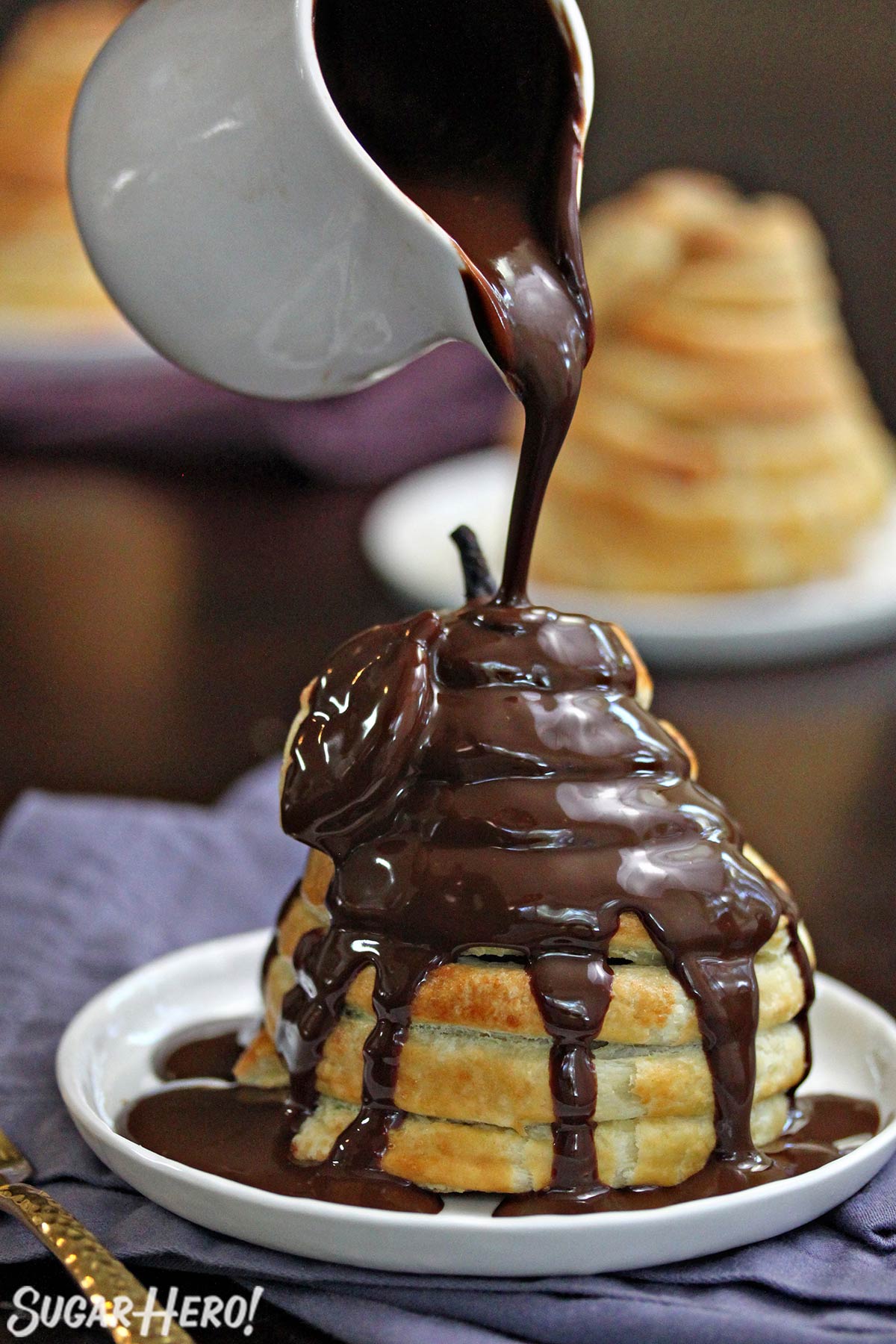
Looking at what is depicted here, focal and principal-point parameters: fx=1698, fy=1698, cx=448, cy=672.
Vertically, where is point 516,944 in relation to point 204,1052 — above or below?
above

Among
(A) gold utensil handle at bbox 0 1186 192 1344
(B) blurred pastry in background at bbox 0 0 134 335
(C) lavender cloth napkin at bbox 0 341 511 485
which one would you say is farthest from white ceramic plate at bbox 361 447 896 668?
(A) gold utensil handle at bbox 0 1186 192 1344

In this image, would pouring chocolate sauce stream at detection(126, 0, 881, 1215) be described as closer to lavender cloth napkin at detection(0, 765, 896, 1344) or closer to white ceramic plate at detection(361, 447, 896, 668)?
lavender cloth napkin at detection(0, 765, 896, 1344)

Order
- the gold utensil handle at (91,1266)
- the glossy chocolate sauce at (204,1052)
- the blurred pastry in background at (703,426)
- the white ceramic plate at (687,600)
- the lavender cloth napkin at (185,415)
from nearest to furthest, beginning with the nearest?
the gold utensil handle at (91,1266) < the glossy chocolate sauce at (204,1052) < the white ceramic plate at (687,600) < the blurred pastry in background at (703,426) < the lavender cloth napkin at (185,415)

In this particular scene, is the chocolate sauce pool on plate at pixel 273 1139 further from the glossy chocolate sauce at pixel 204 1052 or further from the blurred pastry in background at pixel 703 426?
the blurred pastry in background at pixel 703 426

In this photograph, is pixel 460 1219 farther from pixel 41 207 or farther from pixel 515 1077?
pixel 41 207

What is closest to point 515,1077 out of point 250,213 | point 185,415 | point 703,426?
point 250,213

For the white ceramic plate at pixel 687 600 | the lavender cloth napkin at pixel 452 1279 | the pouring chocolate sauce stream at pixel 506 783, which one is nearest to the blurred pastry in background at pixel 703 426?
the white ceramic plate at pixel 687 600
